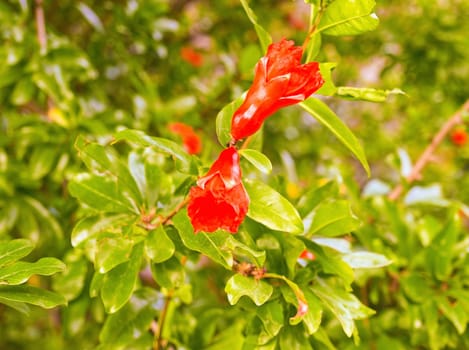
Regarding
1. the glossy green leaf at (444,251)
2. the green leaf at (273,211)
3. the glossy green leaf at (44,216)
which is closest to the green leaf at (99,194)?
the green leaf at (273,211)

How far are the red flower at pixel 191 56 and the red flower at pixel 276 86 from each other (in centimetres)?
137

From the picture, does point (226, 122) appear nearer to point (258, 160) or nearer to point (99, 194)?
point (258, 160)

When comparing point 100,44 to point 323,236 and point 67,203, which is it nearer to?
point 67,203

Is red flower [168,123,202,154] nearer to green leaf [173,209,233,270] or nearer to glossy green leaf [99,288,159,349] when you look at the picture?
glossy green leaf [99,288,159,349]

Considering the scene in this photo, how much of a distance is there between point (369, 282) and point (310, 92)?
2.20 feet

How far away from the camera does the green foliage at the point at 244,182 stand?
636 mm

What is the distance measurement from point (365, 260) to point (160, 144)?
361 mm

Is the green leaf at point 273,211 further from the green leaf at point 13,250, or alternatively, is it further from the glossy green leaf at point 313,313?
the green leaf at point 13,250

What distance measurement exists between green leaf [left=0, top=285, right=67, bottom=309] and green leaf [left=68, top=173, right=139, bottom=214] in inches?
6.3

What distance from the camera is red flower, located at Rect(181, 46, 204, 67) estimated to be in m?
1.91

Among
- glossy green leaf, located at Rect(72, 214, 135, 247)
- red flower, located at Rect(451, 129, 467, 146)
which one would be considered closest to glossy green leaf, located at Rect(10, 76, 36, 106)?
glossy green leaf, located at Rect(72, 214, 135, 247)

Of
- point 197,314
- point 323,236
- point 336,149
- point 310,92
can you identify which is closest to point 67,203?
point 197,314

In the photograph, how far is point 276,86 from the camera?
54 centimetres

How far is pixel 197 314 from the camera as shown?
1.13 m
